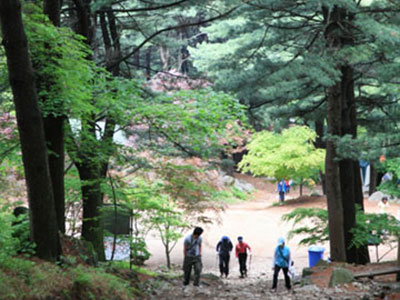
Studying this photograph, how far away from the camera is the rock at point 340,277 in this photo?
10.1 metres

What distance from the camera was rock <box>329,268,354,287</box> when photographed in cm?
1006

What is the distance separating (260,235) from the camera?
2525cm

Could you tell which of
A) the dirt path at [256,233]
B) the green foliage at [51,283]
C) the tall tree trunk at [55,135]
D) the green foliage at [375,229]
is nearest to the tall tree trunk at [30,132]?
the green foliage at [51,283]

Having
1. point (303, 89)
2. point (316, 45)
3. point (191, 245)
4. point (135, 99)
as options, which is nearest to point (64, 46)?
point (135, 99)

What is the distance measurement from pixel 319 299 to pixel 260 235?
54.3 ft

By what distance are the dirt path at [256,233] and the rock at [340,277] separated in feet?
20.9

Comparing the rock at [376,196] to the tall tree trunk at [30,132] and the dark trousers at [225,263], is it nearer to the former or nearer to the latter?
the dark trousers at [225,263]

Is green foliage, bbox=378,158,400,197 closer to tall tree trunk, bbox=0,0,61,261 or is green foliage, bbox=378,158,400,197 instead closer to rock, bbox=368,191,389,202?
tall tree trunk, bbox=0,0,61,261

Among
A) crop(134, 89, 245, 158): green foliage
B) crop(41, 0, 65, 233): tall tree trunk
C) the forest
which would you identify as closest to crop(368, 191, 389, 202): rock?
the forest

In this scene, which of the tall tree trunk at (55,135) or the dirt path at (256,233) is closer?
the tall tree trunk at (55,135)

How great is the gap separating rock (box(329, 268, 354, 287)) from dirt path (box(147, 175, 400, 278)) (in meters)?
6.39

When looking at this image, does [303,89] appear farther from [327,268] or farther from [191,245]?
[191,245]

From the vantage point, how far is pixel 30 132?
7.50 meters

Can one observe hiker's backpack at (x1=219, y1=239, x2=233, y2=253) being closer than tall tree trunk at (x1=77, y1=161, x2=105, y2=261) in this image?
No
